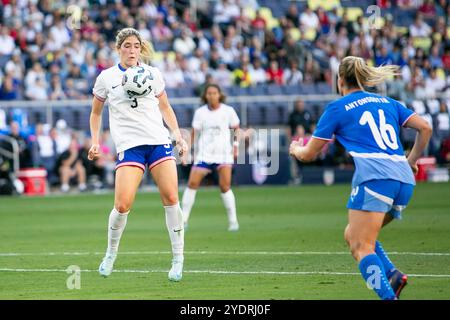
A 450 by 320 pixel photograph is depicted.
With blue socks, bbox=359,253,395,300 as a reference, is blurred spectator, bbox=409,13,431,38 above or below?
above

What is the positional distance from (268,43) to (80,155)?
9.90 meters

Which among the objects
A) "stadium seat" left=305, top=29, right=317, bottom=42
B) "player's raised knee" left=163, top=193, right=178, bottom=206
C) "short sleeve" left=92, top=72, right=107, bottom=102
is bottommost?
"player's raised knee" left=163, top=193, right=178, bottom=206

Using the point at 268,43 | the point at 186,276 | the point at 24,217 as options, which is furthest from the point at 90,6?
the point at 186,276

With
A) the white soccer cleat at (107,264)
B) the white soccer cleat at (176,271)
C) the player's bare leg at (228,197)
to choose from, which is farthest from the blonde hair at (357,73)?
the player's bare leg at (228,197)

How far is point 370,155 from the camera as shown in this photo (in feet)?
31.5

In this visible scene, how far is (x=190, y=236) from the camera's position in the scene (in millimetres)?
18375

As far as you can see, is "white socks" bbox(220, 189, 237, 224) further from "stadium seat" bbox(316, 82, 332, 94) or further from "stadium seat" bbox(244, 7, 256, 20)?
"stadium seat" bbox(244, 7, 256, 20)

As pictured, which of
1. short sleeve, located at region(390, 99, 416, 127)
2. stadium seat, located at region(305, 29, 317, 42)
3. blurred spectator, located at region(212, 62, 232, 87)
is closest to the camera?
short sleeve, located at region(390, 99, 416, 127)

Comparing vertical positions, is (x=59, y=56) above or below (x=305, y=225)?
above

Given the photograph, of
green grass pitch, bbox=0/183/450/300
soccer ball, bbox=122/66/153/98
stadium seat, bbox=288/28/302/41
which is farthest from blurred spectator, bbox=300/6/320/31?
soccer ball, bbox=122/66/153/98

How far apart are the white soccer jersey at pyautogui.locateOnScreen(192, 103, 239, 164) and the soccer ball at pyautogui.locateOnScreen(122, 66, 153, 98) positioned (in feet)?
25.8

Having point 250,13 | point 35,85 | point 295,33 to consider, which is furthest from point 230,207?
point 250,13

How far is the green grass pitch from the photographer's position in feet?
37.4
